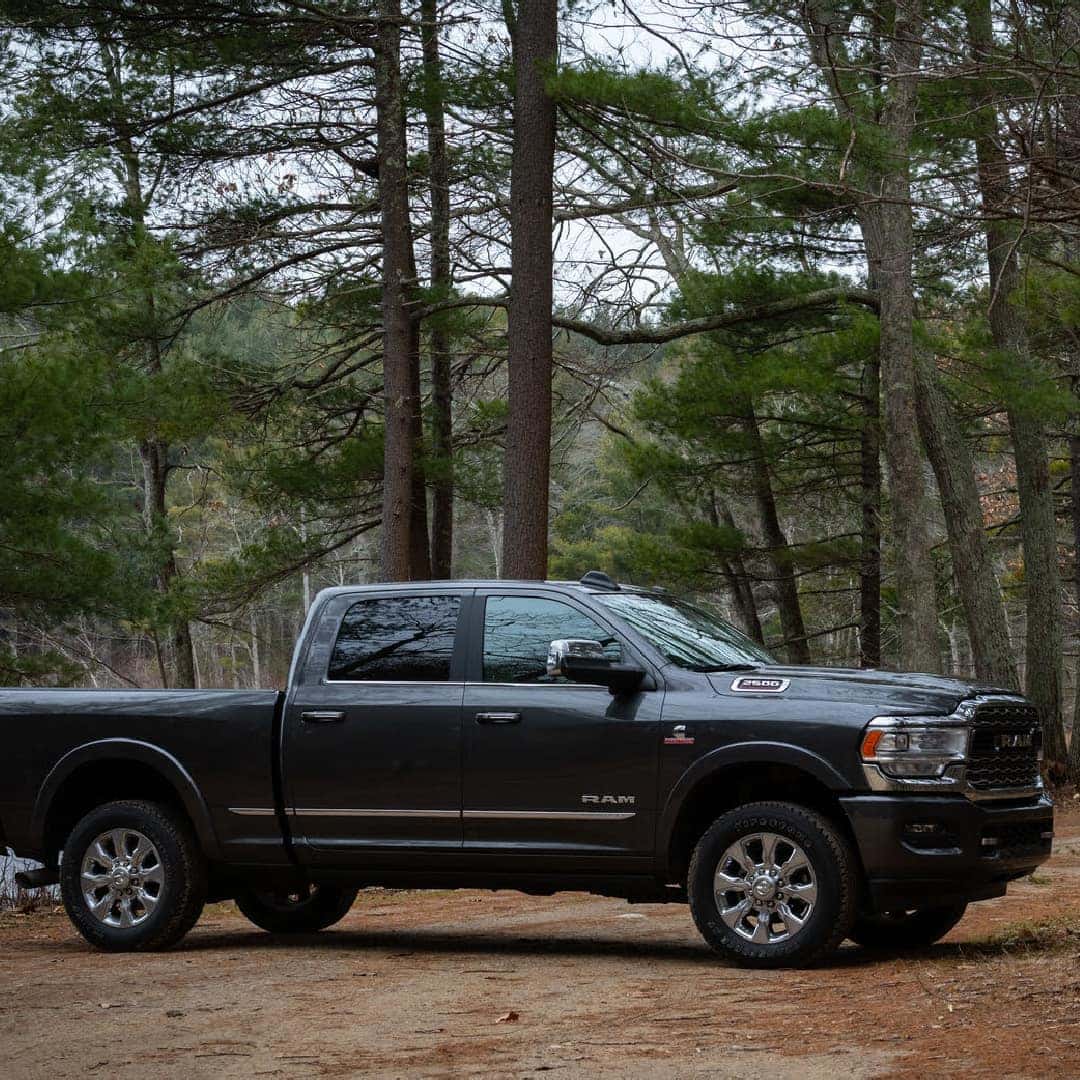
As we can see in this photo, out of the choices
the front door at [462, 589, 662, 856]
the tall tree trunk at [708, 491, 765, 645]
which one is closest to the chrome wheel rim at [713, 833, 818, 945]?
the front door at [462, 589, 662, 856]

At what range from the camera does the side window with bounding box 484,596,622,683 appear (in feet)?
29.2

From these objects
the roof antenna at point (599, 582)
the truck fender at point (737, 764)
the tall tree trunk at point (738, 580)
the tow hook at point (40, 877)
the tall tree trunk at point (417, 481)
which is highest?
the tall tree trunk at point (417, 481)

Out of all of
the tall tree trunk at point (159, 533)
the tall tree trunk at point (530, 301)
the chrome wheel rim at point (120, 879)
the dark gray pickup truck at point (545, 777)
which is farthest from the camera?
the tall tree trunk at point (159, 533)

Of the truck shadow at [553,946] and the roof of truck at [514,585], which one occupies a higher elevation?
the roof of truck at [514,585]

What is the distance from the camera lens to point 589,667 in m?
8.43

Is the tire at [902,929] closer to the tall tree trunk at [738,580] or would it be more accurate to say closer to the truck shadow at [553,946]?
the truck shadow at [553,946]

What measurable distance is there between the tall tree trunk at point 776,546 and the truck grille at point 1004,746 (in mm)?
→ 15242

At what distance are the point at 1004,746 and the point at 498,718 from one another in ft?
8.85

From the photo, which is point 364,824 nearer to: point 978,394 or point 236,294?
point 236,294

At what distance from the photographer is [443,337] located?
76.8 ft

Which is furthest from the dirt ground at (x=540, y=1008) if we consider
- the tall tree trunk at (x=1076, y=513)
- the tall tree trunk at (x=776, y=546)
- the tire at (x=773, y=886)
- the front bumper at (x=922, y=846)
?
the tall tree trunk at (x=776, y=546)

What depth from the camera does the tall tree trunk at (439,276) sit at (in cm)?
1986

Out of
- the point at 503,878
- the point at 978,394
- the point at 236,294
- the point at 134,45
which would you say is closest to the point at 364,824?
the point at 503,878

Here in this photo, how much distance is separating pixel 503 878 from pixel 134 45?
43.6 ft
